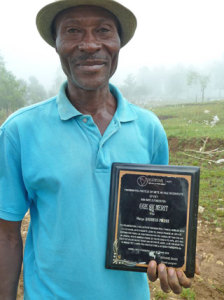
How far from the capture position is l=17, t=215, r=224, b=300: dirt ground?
365 centimetres

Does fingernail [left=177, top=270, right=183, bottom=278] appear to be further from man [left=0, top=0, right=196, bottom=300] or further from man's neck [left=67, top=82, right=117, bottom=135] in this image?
man's neck [left=67, top=82, right=117, bottom=135]

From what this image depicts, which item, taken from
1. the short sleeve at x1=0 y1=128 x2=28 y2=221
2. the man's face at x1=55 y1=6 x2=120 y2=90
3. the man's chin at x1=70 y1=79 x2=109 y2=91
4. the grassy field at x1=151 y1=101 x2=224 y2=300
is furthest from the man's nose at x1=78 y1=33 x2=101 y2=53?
the grassy field at x1=151 y1=101 x2=224 y2=300

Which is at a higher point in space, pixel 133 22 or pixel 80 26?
pixel 133 22

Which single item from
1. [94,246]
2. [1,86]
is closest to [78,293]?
[94,246]

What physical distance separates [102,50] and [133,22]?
A: 0.34 m

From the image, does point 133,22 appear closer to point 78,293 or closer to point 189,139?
point 78,293

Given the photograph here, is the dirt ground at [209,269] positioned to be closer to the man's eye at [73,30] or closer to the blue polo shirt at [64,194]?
the blue polo shirt at [64,194]

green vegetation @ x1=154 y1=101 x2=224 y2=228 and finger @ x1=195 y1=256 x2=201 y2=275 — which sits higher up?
green vegetation @ x1=154 y1=101 x2=224 y2=228

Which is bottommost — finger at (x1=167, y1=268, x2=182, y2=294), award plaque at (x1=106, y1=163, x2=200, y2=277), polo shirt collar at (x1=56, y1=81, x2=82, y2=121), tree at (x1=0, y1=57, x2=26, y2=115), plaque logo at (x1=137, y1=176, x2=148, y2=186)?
finger at (x1=167, y1=268, x2=182, y2=294)

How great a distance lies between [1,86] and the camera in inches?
1586

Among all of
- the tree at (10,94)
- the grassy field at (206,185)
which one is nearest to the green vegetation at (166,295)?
the grassy field at (206,185)

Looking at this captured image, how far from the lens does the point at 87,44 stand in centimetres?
163

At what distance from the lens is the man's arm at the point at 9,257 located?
168cm

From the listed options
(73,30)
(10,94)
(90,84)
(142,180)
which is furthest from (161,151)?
(10,94)
